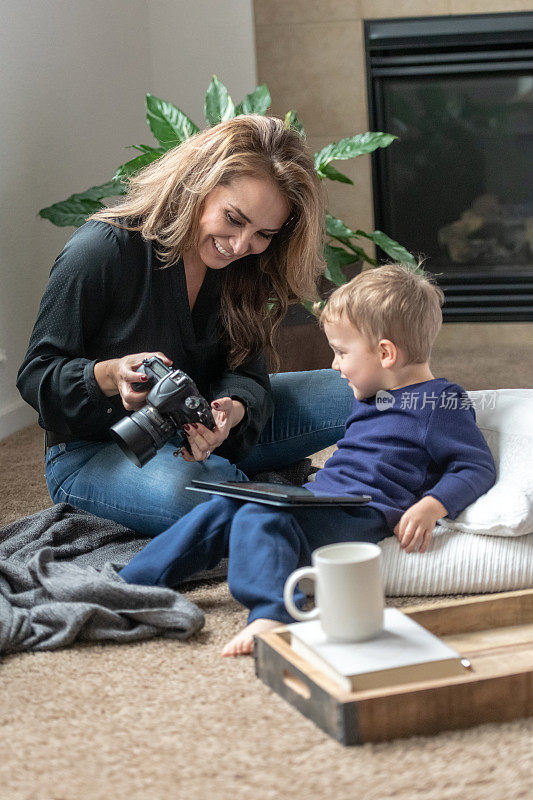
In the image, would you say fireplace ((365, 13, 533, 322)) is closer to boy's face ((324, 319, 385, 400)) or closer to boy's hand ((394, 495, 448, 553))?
boy's face ((324, 319, 385, 400))

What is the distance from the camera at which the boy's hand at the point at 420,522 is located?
4.03 feet

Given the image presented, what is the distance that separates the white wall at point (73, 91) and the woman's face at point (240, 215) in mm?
1077

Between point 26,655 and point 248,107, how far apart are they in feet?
5.44

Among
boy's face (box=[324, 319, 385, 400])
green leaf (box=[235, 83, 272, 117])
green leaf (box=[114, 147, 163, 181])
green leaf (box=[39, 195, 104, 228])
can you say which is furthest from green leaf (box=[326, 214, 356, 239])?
boy's face (box=[324, 319, 385, 400])

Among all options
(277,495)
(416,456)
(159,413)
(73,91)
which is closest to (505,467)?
(416,456)

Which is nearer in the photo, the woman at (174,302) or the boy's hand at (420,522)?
the boy's hand at (420,522)

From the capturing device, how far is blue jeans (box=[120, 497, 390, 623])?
1118 millimetres

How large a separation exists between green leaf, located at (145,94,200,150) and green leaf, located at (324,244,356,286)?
461 millimetres

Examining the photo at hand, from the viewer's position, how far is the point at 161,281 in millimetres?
1499

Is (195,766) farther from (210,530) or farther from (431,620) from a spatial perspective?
(210,530)

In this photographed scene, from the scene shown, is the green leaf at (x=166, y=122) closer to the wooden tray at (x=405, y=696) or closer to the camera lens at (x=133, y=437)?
the camera lens at (x=133, y=437)

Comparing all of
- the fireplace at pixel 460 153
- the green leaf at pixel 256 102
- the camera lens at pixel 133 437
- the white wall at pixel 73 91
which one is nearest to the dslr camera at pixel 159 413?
the camera lens at pixel 133 437

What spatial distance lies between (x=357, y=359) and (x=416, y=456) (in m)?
0.16

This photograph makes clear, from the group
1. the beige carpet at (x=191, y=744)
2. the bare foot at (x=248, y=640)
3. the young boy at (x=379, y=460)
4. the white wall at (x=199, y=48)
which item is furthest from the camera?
the white wall at (x=199, y=48)
